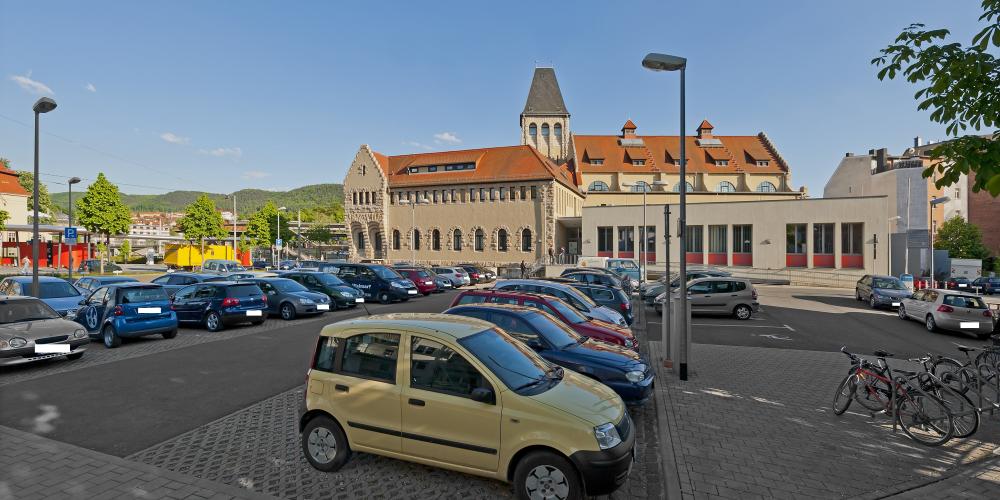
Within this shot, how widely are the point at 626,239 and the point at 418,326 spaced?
1700 inches

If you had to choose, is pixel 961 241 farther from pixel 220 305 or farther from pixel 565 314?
pixel 220 305

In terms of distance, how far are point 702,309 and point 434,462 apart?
15714 mm

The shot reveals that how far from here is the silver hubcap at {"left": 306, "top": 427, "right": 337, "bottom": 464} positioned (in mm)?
5344

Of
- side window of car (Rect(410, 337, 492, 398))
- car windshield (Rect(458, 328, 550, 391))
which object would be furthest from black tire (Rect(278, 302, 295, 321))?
side window of car (Rect(410, 337, 492, 398))

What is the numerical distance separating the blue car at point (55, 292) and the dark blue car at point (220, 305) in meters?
2.87

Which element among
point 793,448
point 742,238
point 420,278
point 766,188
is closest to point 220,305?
point 420,278

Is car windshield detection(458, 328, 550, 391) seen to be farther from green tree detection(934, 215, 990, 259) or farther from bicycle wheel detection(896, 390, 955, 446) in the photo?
green tree detection(934, 215, 990, 259)

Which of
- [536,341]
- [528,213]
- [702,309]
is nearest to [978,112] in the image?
[536,341]

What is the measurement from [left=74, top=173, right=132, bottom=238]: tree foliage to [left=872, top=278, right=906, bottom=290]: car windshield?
2150 inches

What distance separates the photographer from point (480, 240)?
54.3 metres

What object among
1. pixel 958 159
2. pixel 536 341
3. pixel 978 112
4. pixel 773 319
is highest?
pixel 978 112

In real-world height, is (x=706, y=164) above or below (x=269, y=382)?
above

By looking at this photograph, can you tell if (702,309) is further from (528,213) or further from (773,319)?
(528,213)

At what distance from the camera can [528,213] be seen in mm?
51375
